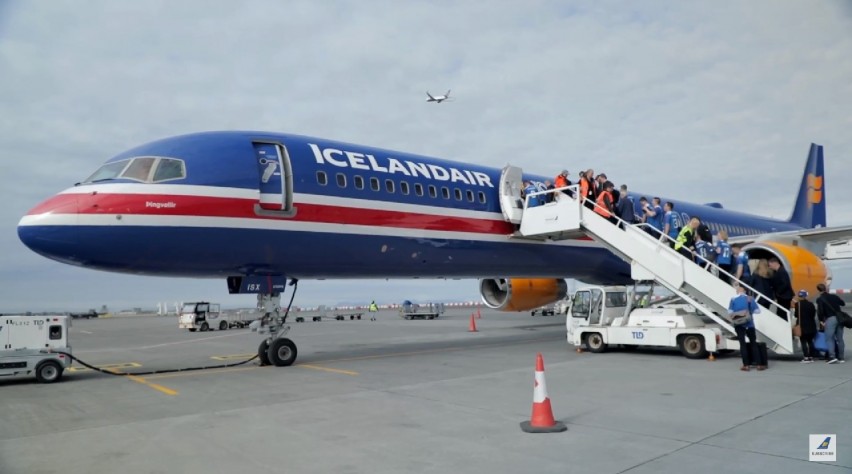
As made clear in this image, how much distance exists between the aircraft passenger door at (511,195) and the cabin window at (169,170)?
761 centimetres

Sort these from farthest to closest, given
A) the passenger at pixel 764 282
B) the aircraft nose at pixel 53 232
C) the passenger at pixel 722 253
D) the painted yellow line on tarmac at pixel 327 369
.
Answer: the passenger at pixel 722 253 → the passenger at pixel 764 282 → the painted yellow line on tarmac at pixel 327 369 → the aircraft nose at pixel 53 232

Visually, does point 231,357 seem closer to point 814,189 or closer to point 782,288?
point 782,288

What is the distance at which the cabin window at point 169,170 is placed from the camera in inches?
373

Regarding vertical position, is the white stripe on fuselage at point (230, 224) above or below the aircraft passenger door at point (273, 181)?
below

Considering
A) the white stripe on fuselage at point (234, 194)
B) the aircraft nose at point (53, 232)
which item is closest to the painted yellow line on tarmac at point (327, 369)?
the white stripe on fuselage at point (234, 194)

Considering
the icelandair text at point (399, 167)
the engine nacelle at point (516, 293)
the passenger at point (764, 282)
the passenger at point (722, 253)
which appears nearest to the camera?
the icelandair text at point (399, 167)

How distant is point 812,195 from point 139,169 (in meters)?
30.4

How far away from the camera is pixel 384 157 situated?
12.5 meters

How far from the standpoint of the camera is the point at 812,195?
92.8 ft

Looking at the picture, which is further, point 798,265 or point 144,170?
point 798,265

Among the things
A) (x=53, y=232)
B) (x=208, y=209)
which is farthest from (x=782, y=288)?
(x=53, y=232)

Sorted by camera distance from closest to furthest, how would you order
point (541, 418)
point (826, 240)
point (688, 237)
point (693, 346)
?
point (541, 418), point (693, 346), point (688, 237), point (826, 240)

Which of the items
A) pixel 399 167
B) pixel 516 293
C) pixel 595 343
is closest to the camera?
Answer: pixel 595 343

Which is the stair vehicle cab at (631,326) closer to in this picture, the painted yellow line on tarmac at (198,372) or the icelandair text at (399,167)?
the icelandair text at (399,167)
